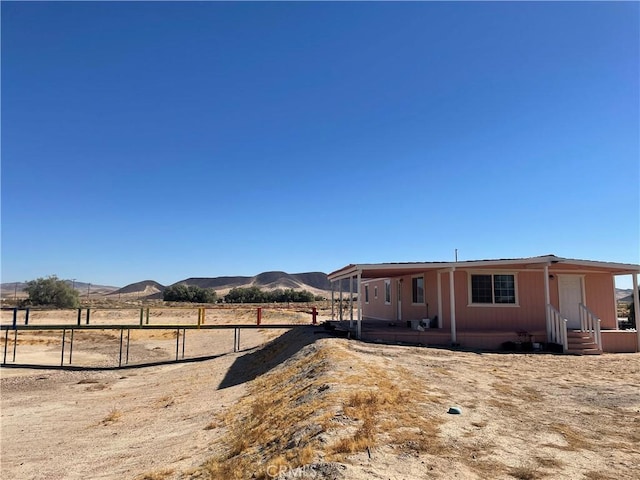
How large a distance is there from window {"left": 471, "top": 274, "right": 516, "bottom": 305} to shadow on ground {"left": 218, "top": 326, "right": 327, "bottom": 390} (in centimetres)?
623

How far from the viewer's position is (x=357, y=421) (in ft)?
20.5

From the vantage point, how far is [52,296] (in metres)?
62.4

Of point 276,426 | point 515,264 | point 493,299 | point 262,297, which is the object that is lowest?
point 276,426

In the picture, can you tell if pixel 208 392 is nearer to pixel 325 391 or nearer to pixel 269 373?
pixel 269 373

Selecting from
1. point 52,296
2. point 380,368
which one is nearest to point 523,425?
point 380,368

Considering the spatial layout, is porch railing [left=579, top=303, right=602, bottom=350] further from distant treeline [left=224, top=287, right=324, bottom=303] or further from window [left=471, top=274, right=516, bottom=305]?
distant treeline [left=224, top=287, right=324, bottom=303]

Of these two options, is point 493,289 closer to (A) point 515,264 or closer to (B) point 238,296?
(A) point 515,264

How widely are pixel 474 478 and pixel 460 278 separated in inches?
517

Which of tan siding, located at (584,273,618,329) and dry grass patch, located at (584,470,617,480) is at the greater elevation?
tan siding, located at (584,273,618,329)

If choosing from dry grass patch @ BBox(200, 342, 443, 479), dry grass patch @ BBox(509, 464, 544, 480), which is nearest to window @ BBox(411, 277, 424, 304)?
dry grass patch @ BBox(200, 342, 443, 479)

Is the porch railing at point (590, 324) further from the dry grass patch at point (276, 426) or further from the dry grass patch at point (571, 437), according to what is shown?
the dry grass patch at point (571, 437)

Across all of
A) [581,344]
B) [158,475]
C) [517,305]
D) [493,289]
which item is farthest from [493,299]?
[158,475]

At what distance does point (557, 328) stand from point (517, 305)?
1.84m

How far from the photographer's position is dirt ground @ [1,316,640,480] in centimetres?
510
